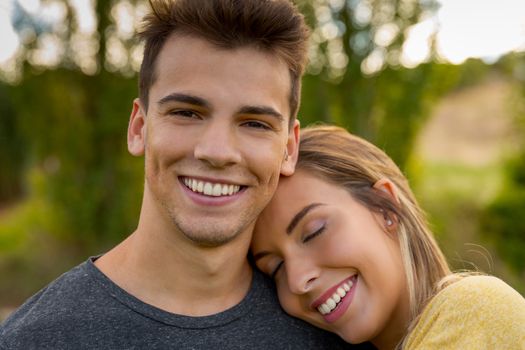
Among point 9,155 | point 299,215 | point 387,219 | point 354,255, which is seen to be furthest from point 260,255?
point 9,155

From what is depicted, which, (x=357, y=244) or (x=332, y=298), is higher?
(x=357, y=244)

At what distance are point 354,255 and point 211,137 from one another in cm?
68

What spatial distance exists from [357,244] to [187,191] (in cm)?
65

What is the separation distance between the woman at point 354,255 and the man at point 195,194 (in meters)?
0.13

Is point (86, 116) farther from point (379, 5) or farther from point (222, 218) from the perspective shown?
point (222, 218)

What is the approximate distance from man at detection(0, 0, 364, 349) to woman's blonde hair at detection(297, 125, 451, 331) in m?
0.26

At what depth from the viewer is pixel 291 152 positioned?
2514 mm

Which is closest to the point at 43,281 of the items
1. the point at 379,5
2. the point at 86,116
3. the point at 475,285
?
the point at 86,116

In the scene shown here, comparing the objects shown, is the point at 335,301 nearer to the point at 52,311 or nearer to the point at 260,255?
the point at 260,255

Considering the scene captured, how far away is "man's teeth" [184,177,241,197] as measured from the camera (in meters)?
2.15

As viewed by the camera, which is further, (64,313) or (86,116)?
(86,116)

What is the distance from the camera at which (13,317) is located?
2.14 metres

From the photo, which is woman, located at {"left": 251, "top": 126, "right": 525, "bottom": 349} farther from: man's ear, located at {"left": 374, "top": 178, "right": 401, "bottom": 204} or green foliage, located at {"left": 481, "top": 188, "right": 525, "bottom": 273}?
green foliage, located at {"left": 481, "top": 188, "right": 525, "bottom": 273}

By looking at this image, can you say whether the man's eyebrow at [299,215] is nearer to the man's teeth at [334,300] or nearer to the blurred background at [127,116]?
the man's teeth at [334,300]
